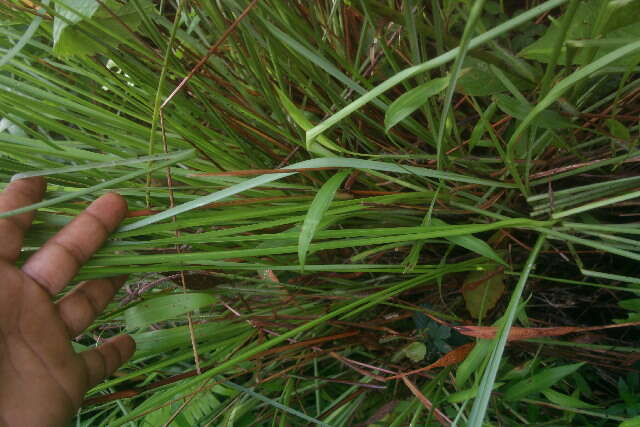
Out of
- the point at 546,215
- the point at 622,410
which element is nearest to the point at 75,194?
the point at 546,215

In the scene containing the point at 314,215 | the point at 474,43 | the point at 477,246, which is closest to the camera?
the point at 474,43

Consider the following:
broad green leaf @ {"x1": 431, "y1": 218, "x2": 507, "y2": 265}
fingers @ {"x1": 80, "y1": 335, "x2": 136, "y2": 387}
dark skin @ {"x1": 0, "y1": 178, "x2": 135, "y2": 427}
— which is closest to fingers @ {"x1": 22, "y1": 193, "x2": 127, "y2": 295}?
dark skin @ {"x1": 0, "y1": 178, "x2": 135, "y2": 427}

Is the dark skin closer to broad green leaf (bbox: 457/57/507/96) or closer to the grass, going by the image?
the grass

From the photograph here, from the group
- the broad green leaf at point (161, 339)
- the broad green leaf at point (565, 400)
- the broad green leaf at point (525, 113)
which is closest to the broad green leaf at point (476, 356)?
the broad green leaf at point (565, 400)

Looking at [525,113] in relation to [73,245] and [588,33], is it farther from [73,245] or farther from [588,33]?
[73,245]

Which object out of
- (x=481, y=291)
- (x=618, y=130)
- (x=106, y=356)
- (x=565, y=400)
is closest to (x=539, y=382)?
(x=565, y=400)
